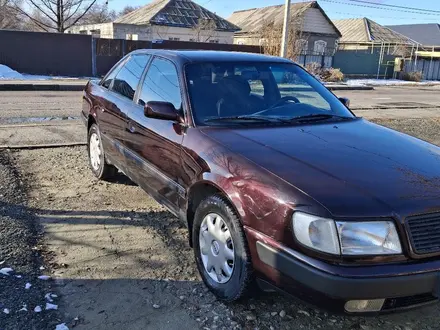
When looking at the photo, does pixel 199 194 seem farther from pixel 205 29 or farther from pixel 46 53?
pixel 205 29

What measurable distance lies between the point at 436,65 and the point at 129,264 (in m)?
40.1

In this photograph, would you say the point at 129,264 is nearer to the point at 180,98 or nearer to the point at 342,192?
the point at 180,98

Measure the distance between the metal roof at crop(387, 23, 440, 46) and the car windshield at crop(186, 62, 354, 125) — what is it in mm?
53814

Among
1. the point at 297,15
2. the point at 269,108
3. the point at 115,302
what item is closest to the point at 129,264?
the point at 115,302

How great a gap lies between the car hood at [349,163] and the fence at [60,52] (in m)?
21.1

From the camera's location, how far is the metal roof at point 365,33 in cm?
4566

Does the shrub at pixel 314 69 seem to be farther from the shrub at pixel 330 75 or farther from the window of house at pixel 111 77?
the window of house at pixel 111 77

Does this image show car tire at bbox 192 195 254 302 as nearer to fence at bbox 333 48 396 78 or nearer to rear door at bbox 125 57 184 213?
rear door at bbox 125 57 184 213

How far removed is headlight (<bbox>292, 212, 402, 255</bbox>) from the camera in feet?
7.95

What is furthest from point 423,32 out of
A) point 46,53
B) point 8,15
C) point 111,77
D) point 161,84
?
point 161,84

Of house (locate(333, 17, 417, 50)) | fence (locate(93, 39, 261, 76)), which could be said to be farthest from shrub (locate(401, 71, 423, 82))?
fence (locate(93, 39, 261, 76))

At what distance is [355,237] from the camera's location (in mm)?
2438

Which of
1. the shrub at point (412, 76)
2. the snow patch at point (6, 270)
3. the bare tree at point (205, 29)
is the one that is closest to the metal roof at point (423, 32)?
the shrub at point (412, 76)

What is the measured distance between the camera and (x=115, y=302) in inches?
123
